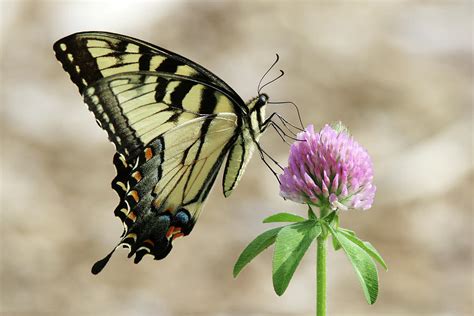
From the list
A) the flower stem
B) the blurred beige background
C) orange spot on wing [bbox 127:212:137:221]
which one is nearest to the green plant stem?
the flower stem

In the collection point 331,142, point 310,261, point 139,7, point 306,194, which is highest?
point 139,7

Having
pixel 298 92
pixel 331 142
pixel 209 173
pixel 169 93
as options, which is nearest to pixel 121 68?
pixel 169 93

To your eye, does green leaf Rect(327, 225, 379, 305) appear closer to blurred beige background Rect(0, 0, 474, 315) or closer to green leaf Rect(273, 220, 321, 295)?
green leaf Rect(273, 220, 321, 295)

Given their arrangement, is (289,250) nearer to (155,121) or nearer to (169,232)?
(169,232)

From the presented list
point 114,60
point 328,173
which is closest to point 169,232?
point 114,60

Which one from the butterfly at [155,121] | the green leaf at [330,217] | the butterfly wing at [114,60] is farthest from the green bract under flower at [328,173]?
the butterfly wing at [114,60]

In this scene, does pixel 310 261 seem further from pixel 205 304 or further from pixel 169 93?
pixel 169 93
